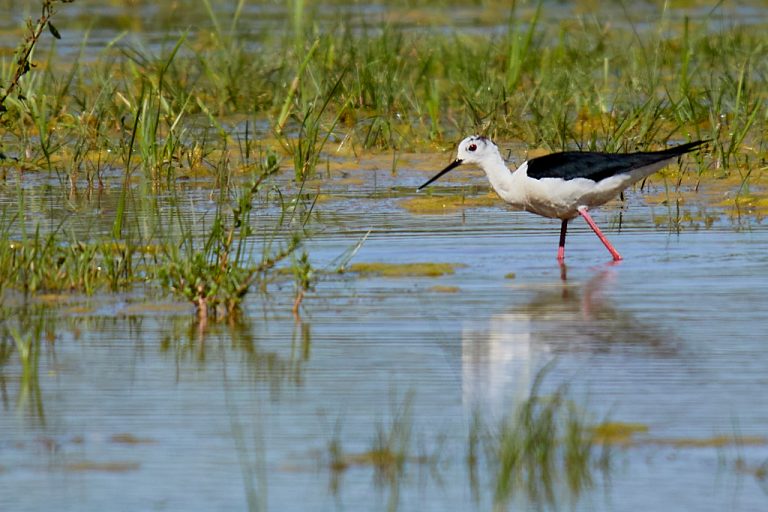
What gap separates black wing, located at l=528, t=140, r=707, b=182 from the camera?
8.63 meters

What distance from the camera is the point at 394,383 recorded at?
5445 mm

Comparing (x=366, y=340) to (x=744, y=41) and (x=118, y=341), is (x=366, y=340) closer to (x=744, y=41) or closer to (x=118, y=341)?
(x=118, y=341)

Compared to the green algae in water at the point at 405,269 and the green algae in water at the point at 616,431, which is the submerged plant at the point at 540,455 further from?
the green algae in water at the point at 405,269

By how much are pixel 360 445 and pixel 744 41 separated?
11098 millimetres

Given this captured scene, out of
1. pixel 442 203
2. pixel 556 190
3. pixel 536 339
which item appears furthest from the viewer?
pixel 442 203

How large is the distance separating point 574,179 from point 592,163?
0.20m

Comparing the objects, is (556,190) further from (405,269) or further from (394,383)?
(394,383)

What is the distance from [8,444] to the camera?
16.0 ft

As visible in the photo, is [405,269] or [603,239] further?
[603,239]

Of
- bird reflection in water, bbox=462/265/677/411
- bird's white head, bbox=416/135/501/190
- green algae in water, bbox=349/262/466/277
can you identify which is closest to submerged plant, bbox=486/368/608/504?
bird reflection in water, bbox=462/265/677/411

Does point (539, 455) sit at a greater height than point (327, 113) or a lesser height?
lesser

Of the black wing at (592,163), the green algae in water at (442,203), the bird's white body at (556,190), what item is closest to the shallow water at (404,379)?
the bird's white body at (556,190)

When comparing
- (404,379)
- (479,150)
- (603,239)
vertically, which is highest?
(479,150)

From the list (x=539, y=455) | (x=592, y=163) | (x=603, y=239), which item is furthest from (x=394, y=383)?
(x=592, y=163)
